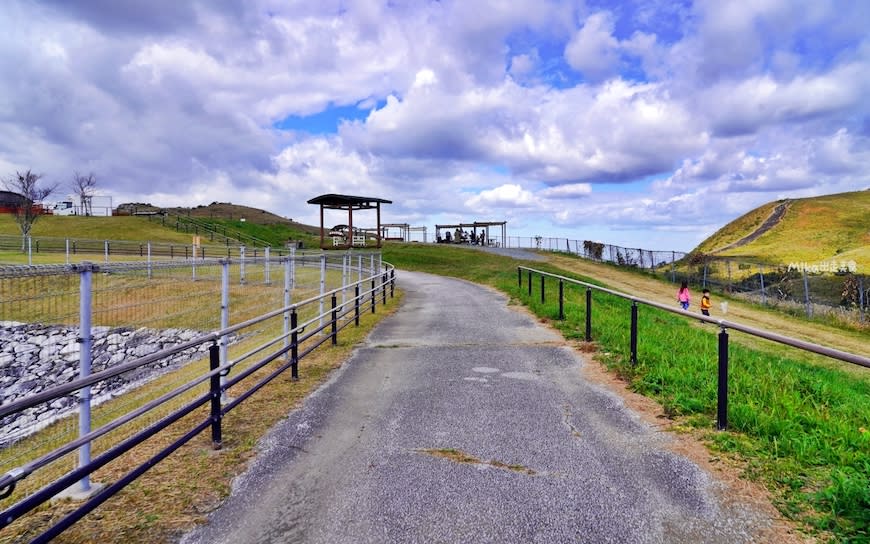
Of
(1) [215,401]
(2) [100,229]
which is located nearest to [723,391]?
(1) [215,401]

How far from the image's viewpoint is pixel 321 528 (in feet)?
11.3

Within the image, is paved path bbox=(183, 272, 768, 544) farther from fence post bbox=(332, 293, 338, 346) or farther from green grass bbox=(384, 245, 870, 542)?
fence post bbox=(332, 293, 338, 346)

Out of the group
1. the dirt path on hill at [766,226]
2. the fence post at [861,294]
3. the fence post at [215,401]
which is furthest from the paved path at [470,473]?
the dirt path on hill at [766,226]

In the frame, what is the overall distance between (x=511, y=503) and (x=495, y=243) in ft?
160

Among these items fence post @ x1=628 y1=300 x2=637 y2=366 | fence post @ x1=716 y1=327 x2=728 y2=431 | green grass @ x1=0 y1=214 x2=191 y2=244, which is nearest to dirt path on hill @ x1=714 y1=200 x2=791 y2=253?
green grass @ x1=0 y1=214 x2=191 y2=244

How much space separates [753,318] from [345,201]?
27.3 metres

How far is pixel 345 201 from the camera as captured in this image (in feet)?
129

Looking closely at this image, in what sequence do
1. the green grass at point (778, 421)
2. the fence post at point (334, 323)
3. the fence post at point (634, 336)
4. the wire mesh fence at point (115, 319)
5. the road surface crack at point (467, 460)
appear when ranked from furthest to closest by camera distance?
the fence post at point (334, 323), the fence post at point (634, 336), the wire mesh fence at point (115, 319), the road surface crack at point (467, 460), the green grass at point (778, 421)

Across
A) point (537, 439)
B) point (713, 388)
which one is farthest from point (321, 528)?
point (713, 388)

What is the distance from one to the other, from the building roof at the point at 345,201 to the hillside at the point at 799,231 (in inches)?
1176

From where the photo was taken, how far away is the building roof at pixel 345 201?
38.1m

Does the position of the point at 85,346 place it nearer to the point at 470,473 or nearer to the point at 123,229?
the point at 470,473

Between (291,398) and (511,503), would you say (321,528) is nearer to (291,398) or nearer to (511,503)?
(511,503)

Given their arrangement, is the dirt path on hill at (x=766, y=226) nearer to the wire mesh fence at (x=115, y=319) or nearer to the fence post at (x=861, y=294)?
the fence post at (x=861, y=294)
